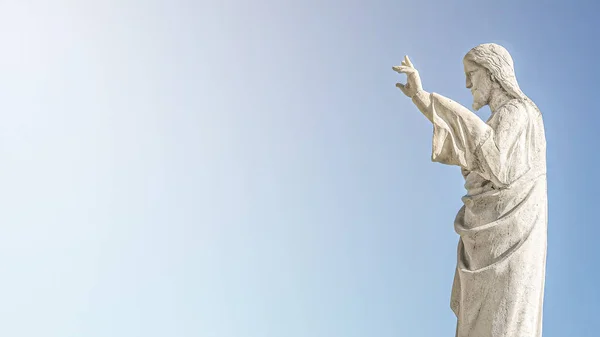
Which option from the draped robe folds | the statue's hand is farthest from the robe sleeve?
the statue's hand

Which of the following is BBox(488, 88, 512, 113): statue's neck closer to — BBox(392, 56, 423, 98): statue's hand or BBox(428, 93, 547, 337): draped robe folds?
BBox(428, 93, 547, 337): draped robe folds

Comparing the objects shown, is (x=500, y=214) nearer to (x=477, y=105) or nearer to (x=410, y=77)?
(x=477, y=105)

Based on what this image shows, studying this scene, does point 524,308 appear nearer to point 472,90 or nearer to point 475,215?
point 475,215

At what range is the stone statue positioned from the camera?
8.73 m

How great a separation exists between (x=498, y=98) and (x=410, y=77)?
117 centimetres

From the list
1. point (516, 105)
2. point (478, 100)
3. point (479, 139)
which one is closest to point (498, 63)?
point (478, 100)

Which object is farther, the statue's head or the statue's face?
the statue's face

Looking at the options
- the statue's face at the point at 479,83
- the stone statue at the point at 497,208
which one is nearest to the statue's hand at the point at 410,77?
the stone statue at the point at 497,208

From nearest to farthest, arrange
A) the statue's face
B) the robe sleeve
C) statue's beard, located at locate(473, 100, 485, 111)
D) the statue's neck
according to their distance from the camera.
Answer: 1. the robe sleeve
2. the statue's neck
3. the statue's face
4. statue's beard, located at locate(473, 100, 485, 111)

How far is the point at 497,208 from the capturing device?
898 centimetres

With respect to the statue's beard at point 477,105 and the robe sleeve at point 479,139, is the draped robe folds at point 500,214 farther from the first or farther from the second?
the statue's beard at point 477,105

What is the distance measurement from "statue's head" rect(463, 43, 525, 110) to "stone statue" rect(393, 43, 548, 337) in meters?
0.18

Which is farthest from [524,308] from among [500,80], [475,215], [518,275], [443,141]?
[500,80]

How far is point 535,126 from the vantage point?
9.20m
